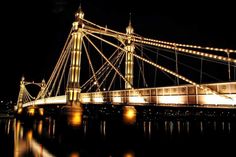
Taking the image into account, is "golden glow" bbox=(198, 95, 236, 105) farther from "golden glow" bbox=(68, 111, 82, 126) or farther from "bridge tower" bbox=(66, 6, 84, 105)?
"bridge tower" bbox=(66, 6, 84, 105)

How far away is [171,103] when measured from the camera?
17625 mm

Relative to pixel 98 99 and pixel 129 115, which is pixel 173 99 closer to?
pixel 98 99

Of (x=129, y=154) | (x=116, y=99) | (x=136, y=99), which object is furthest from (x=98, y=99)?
(x=129, y=154)

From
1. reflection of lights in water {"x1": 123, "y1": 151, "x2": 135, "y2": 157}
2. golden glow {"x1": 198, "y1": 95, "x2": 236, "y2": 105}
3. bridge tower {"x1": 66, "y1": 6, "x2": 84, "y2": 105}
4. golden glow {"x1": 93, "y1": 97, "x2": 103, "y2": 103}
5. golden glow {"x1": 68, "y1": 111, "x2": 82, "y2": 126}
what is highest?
bridge tower {"x1": 66, "y1": 6, "x2": 84, "y2": 105}

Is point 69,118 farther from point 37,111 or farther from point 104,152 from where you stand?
point 37,111

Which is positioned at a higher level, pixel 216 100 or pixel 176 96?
pixel 176 96

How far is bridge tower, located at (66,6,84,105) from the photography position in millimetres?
28181

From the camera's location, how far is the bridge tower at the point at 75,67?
28181mm

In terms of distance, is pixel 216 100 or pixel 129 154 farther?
pixel 216 100

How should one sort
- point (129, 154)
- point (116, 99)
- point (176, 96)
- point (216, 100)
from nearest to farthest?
point (129, 154)
point (216, 100)
point (176, 96)
point (116, 99)

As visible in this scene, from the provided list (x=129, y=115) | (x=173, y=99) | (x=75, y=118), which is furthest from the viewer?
(x=129, y=115)

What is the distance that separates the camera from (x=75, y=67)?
3023 cm

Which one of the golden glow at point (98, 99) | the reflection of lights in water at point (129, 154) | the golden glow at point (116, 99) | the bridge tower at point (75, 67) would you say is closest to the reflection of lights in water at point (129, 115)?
the golden glow at point (98, 99)

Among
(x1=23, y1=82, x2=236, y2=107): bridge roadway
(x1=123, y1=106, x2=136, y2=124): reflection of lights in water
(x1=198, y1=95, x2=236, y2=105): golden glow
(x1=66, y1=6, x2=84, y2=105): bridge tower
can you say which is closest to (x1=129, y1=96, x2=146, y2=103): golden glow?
(x1=23, y1=82, x2=236, y2=107): bridge roadway
